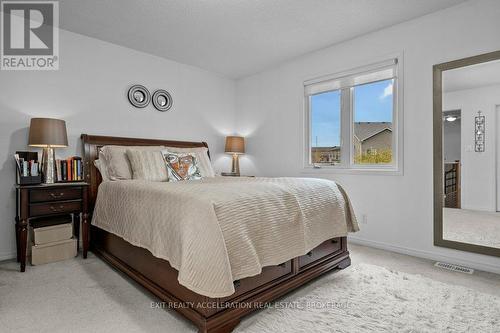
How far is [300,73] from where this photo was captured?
3877 millimetres

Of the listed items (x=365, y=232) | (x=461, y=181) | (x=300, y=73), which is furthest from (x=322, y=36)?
(x=365, y=232)

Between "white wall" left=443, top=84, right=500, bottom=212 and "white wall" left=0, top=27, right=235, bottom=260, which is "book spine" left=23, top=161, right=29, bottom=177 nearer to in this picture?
"white wall" left=0, top=27, right=235, bottom=260

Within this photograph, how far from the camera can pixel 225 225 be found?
1483 mm

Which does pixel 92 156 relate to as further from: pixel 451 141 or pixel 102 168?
pixel 451 141

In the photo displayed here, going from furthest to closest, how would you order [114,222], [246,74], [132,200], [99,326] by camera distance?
[246,74]
[114,222]
[132,200]
[99,326]

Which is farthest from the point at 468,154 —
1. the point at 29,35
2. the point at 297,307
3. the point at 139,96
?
the point at 29,35

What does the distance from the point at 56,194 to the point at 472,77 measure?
4.08 metres

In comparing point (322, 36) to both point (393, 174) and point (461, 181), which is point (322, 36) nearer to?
point (393, 174)

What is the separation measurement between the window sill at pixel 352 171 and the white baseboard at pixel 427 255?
0.80 m

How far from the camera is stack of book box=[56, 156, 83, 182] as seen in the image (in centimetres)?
291

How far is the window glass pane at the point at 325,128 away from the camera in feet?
12.0

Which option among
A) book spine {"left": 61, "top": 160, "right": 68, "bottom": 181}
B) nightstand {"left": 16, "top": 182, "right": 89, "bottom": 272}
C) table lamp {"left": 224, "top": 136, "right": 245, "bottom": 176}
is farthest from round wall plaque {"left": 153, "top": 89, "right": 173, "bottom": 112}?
nightstand {"left": 16, "top": 182, "right": 89, "bottom": 272}

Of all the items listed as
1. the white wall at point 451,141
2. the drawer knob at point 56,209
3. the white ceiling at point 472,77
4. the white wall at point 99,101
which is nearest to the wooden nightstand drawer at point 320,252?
the white wall at point 451,141

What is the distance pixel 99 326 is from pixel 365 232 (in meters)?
2.79
